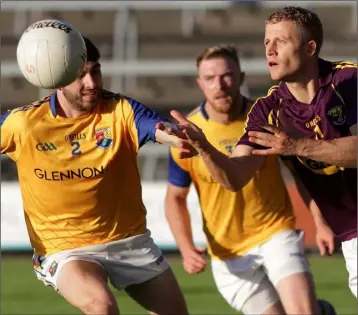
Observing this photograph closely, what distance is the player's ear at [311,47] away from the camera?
6035 mm

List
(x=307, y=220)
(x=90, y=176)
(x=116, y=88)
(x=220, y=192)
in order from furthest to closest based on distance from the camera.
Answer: (x=116, y=88) → (x=307, y=220) → (x=220, y=192) → (x=90, y=176)

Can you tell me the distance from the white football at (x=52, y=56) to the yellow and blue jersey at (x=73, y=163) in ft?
1.40

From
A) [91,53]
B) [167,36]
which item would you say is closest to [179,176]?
[91,53]

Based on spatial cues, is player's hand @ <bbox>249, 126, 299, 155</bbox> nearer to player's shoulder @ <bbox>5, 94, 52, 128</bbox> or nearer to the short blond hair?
player's shoulder @ <bbox>5, 94, 52, 128</bbox>

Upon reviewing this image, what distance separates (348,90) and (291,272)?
1.94 m

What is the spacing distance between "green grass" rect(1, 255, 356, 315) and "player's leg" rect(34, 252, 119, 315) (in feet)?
13.8

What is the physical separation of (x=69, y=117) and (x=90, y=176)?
44 centimetres

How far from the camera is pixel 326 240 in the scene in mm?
7070

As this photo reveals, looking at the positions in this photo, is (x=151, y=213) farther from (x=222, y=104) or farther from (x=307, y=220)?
(x=222, y=104)

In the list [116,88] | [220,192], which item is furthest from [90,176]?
[116,88]

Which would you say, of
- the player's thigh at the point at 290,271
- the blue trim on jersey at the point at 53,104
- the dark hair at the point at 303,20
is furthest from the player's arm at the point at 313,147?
the player's thigh at the point at 290,271

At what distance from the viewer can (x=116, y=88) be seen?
21.0 m

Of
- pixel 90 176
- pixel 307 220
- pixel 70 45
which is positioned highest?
pixel 70 45

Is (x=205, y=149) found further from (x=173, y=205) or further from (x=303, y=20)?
(x=173, y=205)
